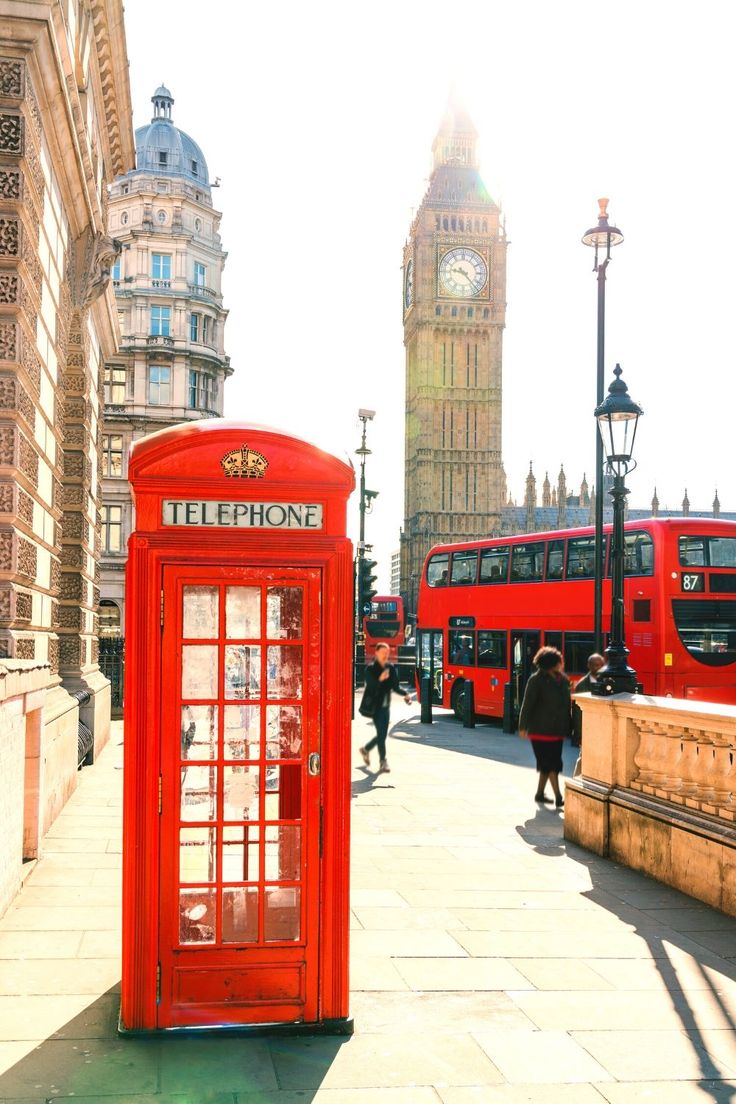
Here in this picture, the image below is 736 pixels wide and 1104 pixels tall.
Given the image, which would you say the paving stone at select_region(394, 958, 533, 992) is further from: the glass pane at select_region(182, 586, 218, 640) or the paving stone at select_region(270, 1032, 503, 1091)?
the glass pane at select_region(182, 586, 218, 640)

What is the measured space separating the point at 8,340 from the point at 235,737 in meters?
4.21

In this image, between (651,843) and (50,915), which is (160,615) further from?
(651,843)

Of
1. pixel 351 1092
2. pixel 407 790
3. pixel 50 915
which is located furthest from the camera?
pixel 407 790

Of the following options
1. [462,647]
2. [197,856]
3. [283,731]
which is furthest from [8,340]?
[462,647]

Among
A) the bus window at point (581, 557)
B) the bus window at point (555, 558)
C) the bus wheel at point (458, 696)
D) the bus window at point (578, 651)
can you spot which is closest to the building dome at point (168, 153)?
the bus wheel at point (458, 696)

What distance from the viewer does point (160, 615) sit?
4.57 m

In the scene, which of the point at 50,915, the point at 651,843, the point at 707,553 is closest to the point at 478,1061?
the point at 50,915

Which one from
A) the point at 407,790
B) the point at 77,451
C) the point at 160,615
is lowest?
the point at 407,790

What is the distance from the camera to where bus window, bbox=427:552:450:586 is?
78.0 ft

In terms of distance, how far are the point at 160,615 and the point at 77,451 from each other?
8371mm

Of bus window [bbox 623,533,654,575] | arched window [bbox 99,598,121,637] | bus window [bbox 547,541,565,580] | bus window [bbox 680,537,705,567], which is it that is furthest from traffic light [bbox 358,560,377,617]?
arched window [bbox 99,598,121,637]

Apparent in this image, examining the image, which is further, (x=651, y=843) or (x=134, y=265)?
(x=134, y=265)

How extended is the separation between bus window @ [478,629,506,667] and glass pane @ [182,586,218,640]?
55.4 feet

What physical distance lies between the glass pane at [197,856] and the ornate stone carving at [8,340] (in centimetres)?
425
